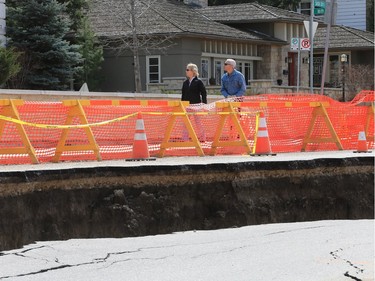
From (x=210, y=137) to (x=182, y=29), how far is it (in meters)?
23.0

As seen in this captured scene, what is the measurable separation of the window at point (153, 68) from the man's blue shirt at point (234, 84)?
888 inches

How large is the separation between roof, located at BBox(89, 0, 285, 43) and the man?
69.6 feet

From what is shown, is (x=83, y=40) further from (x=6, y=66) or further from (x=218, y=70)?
(x=6, y=66)

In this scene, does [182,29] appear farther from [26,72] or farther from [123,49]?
[26,72]

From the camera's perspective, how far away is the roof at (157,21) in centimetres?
3841

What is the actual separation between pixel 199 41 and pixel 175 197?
94.0 feet

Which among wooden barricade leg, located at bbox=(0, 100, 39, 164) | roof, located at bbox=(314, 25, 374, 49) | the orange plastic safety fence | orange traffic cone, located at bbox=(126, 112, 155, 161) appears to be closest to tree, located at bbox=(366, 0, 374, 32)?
roof, located at bbox=(314, 25, 374, 49)

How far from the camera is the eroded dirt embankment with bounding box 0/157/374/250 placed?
416 inches

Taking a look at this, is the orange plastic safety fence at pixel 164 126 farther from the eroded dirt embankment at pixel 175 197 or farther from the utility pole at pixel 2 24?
the utility pole at pixel 2 24

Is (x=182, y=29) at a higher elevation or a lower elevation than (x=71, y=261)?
higher

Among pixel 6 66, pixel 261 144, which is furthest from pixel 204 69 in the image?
pixel 261 144

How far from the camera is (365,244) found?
9914mm

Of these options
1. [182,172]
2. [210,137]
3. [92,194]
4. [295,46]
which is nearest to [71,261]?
[92,194]

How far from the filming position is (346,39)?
5116 cm
